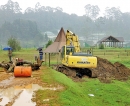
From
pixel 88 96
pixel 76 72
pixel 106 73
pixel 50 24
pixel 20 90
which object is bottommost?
pixel 88 96

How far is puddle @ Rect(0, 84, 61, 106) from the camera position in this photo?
1216cm

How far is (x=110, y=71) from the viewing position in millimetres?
27391

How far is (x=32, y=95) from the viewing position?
13.7 m

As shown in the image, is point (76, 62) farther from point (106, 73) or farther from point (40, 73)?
point (106, 73)

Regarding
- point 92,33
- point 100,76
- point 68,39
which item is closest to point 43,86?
point 100,76

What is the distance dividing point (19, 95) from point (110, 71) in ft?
50.4

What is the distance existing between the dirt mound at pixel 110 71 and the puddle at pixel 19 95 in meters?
8.95

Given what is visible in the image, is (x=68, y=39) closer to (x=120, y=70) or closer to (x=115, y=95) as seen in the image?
(x=120, y=70)

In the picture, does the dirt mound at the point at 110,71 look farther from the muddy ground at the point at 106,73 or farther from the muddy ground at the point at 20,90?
the muddy ground at the point at 20,90

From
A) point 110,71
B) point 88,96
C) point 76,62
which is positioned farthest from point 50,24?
point 88,96

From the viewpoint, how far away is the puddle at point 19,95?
12164 mm

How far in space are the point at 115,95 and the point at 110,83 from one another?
4.14 meters

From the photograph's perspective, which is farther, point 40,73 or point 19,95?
point 40,73

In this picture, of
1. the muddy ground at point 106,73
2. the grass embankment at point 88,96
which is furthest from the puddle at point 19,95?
the muddy ground at point 106,73
